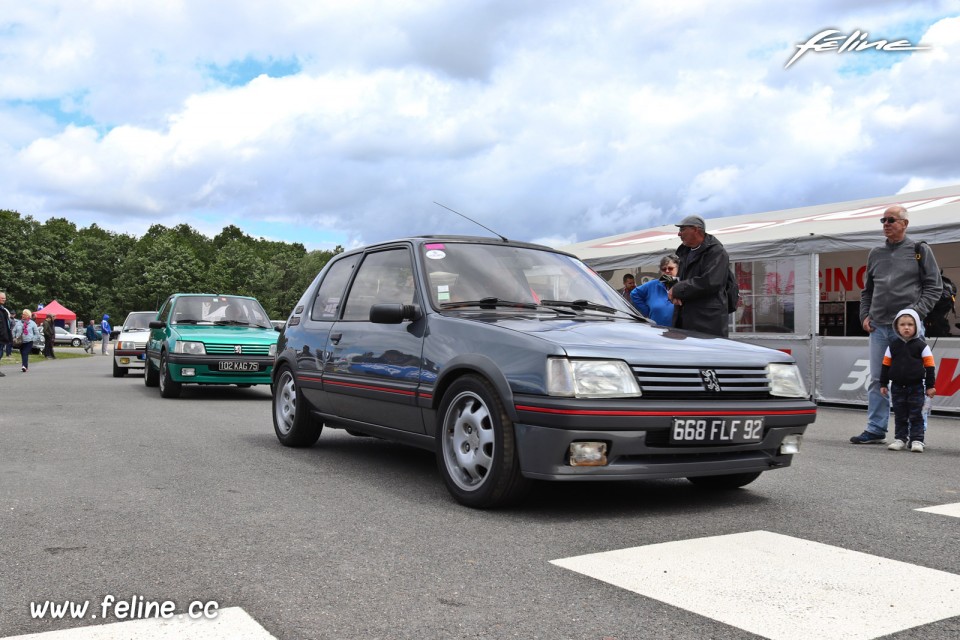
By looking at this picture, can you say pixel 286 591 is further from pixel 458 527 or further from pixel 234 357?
pixel 234 357

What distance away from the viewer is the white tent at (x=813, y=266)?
11.6 meters

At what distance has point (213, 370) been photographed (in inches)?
507

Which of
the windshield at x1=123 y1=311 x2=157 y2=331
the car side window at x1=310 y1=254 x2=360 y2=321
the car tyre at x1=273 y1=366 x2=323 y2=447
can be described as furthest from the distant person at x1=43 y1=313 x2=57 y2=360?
the car side window at x1=310 y1=254 x2=360 y2=321

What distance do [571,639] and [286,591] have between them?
3.58ft

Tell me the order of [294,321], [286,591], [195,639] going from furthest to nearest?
[294,321] → [286,591] → [195,639]

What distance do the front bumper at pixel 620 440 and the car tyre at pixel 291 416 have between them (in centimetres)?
302

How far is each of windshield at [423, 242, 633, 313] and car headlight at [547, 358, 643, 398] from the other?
1150 mm

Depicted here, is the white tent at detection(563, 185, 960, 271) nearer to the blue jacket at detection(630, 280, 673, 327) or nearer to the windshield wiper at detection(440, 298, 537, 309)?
the blue jacket at detection(630, 280, 673, 327)

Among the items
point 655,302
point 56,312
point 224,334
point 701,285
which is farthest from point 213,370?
point 56,312

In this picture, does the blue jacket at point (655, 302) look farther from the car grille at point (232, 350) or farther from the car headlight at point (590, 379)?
the car grille at point (232, 350)

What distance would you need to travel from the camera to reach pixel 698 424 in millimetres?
4602

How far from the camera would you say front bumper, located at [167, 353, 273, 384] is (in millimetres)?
12812

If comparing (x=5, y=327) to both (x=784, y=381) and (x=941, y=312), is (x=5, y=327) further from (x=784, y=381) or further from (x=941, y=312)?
(x=784, y=381)

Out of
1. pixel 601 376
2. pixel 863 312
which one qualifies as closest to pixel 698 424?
pixel 601 376
